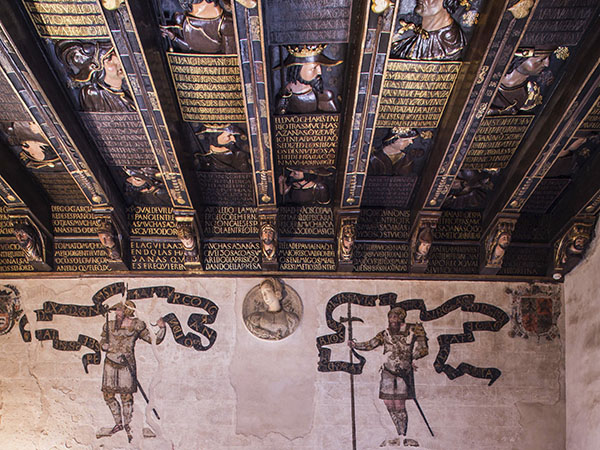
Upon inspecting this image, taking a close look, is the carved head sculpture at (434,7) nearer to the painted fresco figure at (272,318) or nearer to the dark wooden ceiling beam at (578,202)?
the dark wooden ceiling beam at (578,202)

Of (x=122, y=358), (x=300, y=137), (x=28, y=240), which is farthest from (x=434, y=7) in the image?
(x=122, y=358)

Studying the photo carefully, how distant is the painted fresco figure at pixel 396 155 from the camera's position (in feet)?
27.0

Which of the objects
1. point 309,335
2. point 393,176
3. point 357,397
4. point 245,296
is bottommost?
point 357,397

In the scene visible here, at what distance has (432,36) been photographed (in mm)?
6816

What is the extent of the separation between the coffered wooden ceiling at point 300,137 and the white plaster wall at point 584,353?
34 cm

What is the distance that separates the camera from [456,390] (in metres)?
9.64

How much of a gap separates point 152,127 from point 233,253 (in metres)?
2.81

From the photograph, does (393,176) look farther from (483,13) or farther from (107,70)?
(107,70)

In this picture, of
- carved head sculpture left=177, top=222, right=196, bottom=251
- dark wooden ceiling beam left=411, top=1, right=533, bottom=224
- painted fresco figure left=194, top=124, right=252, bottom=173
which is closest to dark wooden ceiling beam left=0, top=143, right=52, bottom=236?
carved head sculpture left=177, top=222, right=196, bottom=251

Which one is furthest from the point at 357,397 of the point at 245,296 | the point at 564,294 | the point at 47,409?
the point at 47,409

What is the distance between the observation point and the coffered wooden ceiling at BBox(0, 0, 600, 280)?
664cm

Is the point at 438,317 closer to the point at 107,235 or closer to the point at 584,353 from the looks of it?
the point at 584,353

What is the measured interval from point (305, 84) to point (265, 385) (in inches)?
191

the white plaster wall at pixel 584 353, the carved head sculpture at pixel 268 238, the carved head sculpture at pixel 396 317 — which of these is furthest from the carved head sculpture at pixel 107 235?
the white plaster wall at pixel 584 353
